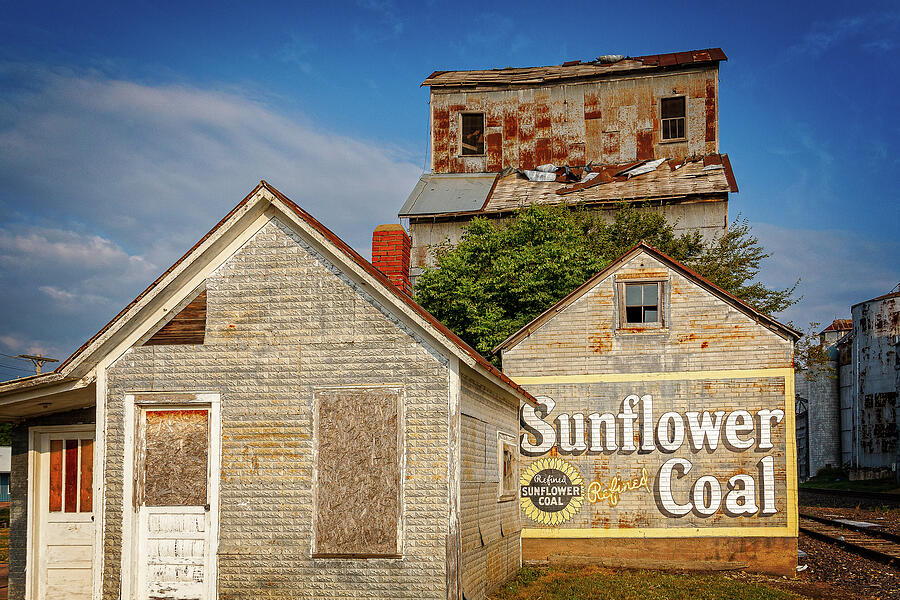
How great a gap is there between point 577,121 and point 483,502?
1148 inches

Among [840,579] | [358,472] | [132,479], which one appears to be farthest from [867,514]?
[132,479]

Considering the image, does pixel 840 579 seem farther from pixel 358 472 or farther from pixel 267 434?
pixel 267 434

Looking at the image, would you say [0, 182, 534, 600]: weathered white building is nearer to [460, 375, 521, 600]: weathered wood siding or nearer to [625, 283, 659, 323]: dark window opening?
[460, 375, 521, 600]: weathered wood siding

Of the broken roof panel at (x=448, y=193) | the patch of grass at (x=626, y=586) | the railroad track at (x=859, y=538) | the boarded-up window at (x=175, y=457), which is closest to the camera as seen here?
the boarded-up window at (x=175, y=457)

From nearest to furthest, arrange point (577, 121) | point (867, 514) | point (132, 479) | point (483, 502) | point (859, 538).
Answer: point (132, 479) → point (483, 502) → point (859, 538) → point (867, 514) → point (577, 121)

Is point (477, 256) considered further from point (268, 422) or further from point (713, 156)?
point (713, 156)

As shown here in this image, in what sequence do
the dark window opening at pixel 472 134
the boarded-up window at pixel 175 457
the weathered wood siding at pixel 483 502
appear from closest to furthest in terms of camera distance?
the boarded-up window at pixel 175 457 < the weathered wood siding at pixel 483 502 < the dark window opening at pixel 472 134

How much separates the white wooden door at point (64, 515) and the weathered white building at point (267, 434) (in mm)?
36

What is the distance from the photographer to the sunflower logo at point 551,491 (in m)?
16.9

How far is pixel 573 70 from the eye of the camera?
39.9m

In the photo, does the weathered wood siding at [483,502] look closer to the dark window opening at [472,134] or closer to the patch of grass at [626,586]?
the patch of grass at [626,586]

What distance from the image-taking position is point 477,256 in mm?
24688

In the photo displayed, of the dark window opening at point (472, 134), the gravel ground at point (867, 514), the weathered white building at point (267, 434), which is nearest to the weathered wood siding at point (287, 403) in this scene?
the weathered white building at point (267, 434)

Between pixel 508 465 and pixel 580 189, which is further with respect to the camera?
pixel 580 189
